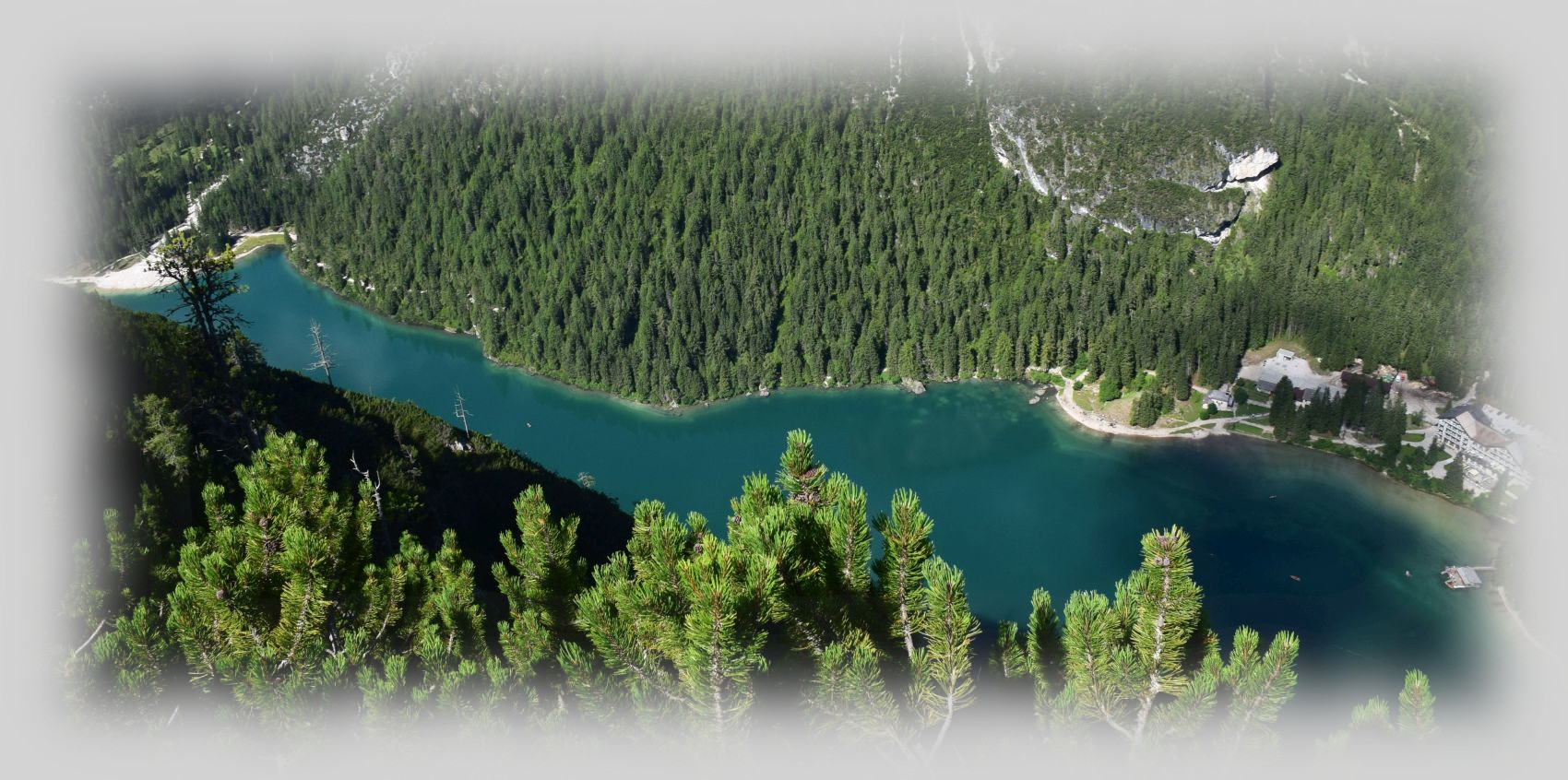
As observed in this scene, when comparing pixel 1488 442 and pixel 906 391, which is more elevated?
pixel 1488 442

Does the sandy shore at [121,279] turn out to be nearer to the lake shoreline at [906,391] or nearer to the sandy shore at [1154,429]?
the lake shoreline at [906,391]

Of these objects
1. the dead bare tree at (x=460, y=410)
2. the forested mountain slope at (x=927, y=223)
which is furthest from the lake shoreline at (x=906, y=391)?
the dead bare tree at (x=460, y=410)

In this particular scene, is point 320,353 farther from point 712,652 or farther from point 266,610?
point 712,652

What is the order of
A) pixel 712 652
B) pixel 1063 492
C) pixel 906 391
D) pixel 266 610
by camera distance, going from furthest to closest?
pixel 906 391, pixel 1063 492, pixel 266 610, pixel 712 652

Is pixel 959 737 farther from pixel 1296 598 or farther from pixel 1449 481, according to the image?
pixel 1449 481

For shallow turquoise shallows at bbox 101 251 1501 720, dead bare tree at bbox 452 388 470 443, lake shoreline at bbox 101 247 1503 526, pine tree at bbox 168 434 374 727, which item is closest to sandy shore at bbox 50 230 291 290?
lake shoreline at bbox 101 247 1503 526

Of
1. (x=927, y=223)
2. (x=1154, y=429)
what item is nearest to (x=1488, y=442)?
(x=1154, y=429)
